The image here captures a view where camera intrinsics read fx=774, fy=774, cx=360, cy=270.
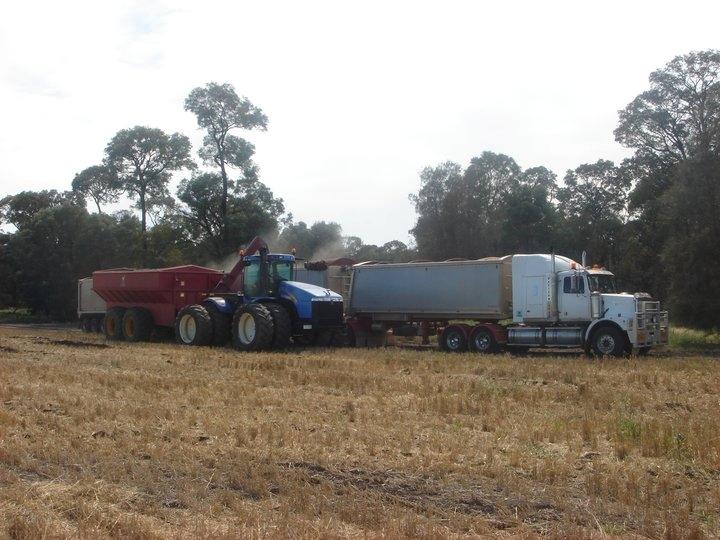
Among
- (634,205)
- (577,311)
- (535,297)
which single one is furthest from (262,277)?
(634,205)

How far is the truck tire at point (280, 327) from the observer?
23.1 metres

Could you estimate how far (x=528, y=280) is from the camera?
Answer: 2389cm

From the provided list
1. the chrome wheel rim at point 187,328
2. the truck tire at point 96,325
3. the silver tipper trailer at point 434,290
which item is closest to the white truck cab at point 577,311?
the silver tipper trailer at point 434,290

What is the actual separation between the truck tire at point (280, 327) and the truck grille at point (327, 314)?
2.73 ft

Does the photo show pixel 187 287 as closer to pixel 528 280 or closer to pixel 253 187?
pixel 528 280

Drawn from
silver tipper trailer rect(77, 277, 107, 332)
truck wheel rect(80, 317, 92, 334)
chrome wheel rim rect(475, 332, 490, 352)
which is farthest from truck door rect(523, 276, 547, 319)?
truck wheel rect(80, 317, 92, 334)

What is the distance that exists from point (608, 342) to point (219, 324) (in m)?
12.0

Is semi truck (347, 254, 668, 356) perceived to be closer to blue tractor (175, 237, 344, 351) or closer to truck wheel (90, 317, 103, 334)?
blue tractor (175, 237, 344, 351)

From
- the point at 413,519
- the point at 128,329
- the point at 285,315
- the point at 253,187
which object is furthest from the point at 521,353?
the point at 253,187

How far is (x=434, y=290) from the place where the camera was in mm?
26031

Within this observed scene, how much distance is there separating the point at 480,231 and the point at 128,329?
2906 centimetres

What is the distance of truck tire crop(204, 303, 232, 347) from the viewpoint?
82.3ft

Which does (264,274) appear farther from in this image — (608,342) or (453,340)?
(608,342)

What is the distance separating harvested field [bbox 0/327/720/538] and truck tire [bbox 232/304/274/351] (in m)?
6.73
